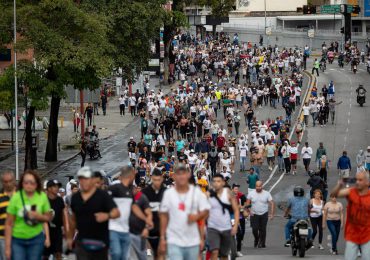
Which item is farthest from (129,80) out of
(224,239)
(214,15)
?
(214,15)

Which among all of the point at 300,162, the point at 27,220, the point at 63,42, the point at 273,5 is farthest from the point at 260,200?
the point at 273,5

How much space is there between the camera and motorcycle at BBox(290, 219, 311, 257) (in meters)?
21.4

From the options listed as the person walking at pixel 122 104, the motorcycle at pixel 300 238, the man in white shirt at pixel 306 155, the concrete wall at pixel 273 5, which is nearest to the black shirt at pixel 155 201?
the motorcycle at pixel 300 238

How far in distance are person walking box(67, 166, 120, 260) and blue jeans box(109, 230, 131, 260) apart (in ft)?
5.06

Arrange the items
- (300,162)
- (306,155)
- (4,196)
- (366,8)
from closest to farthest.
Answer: (4,196), (306,155), (300,162), (366,8)

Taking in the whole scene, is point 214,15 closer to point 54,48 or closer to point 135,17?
point 135,17

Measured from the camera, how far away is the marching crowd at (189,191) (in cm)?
1333

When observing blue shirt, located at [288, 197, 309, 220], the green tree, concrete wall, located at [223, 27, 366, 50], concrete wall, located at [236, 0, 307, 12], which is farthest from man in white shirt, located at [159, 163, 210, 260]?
concrete wall, located at [236, 0, 307, 12]

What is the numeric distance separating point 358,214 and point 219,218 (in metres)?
2.18

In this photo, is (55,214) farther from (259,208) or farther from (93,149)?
(93,149)

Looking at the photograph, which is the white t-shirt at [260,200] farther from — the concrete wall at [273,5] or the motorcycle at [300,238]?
the concrete wall at [273,5]

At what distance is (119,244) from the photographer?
49.3 ft

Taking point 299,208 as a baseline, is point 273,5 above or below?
above

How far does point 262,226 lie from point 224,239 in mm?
7359
